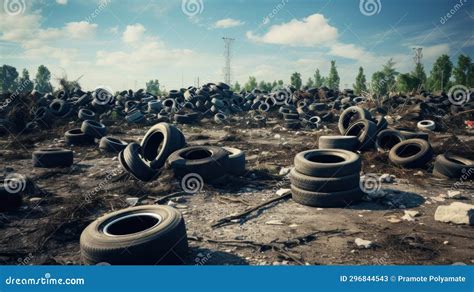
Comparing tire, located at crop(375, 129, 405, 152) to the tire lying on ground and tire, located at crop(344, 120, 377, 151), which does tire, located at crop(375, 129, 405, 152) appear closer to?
tire, located at crop(344, 120, 377, 151)

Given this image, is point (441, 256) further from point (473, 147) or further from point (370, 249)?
point (473, 147)

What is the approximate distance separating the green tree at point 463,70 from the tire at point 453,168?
178ft

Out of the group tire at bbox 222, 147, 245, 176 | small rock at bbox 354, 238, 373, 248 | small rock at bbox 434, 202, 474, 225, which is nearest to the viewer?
small rock at bbox 354, 238, 373, 248

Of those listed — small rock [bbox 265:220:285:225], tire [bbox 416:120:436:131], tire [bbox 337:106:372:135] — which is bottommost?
small rock [bbox 265:220:285:225]

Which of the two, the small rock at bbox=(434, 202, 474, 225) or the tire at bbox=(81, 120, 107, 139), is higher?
the tire at bbox=(81, 120, 107, 139)

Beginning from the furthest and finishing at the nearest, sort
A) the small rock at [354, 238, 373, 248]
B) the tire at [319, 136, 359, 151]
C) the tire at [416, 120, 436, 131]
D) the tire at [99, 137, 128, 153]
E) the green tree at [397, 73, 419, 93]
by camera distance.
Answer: the green tree at [397, 73, 419, 93], the tire at [416, 120, 436, 131], the tire at [99, 137, 128, 153], the tire at [319, 136, 359, 151], the small rock at [354, 238, 373, 248]

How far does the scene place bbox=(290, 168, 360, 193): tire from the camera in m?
6.51

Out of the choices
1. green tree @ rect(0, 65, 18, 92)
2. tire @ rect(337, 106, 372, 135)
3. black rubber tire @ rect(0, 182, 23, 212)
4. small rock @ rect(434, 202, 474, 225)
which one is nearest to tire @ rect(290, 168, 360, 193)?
small rock @ rect(434, 202, 474, 225)

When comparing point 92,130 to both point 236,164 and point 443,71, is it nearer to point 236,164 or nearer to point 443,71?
point 236,164

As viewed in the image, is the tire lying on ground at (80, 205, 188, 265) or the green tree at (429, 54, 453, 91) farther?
the green tree at (429, 54, 453, 91)

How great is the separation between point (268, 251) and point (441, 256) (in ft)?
7.88

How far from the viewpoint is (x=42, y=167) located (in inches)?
397

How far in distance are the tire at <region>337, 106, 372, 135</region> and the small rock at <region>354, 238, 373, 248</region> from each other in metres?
8.31

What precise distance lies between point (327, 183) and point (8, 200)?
632 cm
